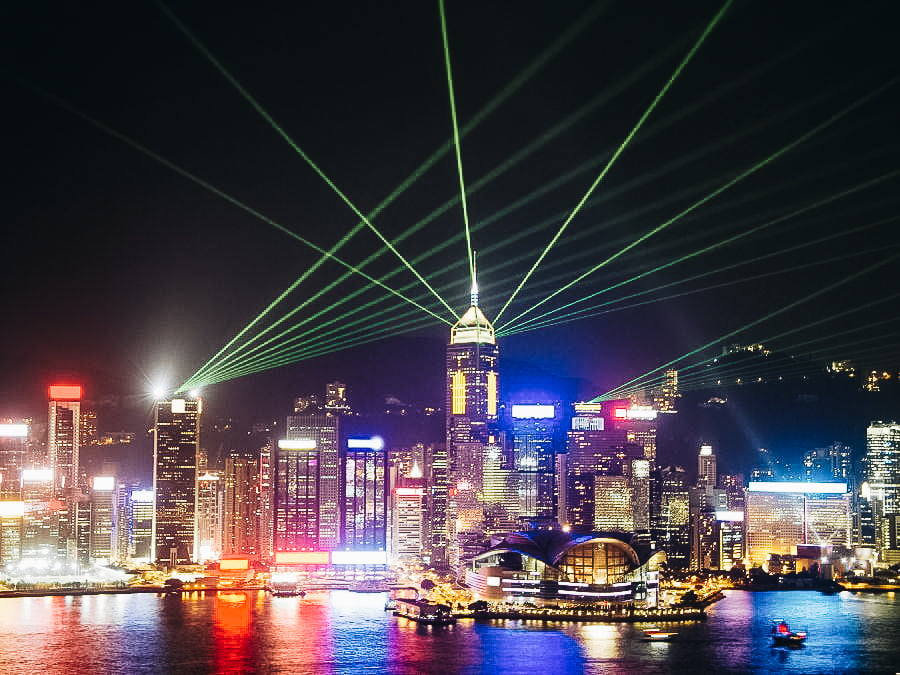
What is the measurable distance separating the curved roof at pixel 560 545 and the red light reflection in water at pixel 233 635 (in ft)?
33.9

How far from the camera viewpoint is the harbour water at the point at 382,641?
3259cm

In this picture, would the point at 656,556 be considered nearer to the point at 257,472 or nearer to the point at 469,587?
the point at 469,587

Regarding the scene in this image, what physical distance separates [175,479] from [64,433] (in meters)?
6.69

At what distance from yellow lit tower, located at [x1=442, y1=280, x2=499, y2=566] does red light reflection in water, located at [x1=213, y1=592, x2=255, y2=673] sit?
15836mm

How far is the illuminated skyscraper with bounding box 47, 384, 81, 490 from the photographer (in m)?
66.0

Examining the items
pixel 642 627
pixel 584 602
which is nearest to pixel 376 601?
pixel 584 602

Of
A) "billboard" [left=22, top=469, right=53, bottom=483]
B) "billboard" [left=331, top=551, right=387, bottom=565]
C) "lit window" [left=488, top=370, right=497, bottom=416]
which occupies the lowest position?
"billboard" [left=331, top=551, right=387, bottom=565]

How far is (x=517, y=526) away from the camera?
64812 millimetres

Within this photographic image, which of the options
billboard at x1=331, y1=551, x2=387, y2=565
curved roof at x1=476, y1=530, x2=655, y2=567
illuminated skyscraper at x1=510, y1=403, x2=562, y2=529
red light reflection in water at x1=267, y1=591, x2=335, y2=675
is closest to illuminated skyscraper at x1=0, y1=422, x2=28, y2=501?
billboard at x1=331, y1=551, x2=387, y2=565

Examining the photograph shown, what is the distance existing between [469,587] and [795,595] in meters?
15.6

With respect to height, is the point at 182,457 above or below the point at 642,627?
above

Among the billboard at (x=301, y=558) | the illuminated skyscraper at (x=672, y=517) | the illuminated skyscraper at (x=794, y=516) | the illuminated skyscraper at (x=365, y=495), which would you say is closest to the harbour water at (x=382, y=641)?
the billboard at (x=301, y=558)

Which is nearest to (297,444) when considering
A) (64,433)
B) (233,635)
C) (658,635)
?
(64,433)

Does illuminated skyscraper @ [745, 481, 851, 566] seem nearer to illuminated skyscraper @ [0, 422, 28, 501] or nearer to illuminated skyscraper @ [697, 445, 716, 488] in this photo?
illuminated skyscraper @ [697, 445, 716, 488]
